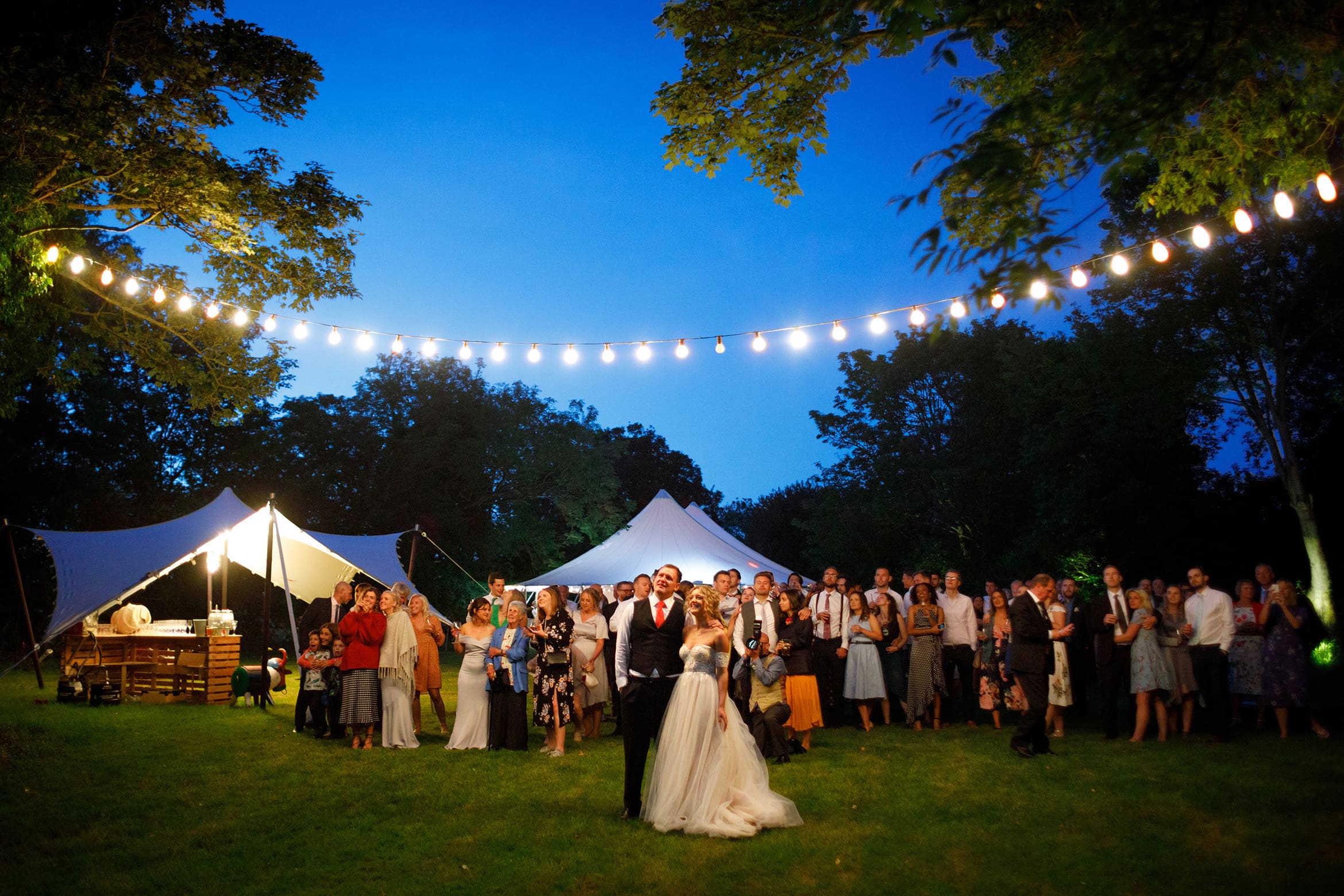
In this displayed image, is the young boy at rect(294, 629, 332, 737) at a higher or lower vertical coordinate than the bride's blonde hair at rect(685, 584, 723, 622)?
lower

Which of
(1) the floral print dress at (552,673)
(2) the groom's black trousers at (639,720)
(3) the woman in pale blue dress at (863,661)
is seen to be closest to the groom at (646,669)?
(2) the groom's black trousers at (639,720)

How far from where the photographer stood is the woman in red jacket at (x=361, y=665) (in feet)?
27.1

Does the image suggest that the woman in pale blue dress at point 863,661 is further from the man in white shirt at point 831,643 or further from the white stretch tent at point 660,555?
the white stretch tent at point 660,555

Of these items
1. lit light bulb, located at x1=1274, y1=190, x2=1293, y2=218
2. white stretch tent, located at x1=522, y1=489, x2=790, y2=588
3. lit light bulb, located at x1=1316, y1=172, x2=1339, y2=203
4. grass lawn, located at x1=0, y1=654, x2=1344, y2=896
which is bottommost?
grass lawn, located at x1=0, y1=654, x2=1344, y2=896

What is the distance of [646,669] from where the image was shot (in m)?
5.45

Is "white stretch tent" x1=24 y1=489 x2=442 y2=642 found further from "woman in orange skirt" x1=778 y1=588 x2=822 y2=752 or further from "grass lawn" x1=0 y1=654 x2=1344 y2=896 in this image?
"woman in orange skirt" x1=778 y1=588 x2=822 y2=752

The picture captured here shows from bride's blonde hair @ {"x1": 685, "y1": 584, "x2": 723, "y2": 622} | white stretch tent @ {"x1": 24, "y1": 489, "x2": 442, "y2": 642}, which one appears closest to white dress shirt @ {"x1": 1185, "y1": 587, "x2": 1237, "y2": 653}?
bride's blonde hair @ {"x1": 685, "y1": 584, "x2": 723, "y2": 622}

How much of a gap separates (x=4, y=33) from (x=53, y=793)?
6211mm

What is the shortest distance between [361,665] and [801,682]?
410 centimetres

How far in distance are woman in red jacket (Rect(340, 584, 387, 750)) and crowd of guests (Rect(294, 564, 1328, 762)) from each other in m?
0.02

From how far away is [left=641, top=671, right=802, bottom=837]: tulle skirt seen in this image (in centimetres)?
507

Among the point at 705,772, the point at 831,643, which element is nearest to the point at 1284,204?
the point at 705,772

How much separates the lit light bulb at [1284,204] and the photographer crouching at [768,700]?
4943mm

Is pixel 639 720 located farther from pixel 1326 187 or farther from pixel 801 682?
pixel 1326 187
